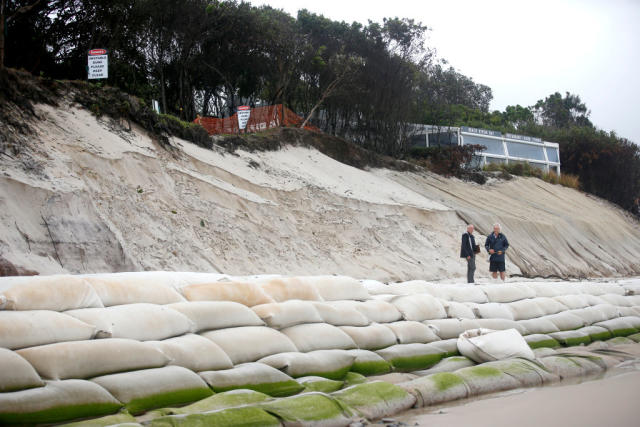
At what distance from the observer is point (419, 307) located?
6.48 meters

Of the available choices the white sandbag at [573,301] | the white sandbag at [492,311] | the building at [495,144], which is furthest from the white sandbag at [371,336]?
the building at [495,144]

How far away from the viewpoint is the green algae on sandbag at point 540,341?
711cm

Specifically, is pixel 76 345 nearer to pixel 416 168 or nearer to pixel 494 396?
pixel 494 396

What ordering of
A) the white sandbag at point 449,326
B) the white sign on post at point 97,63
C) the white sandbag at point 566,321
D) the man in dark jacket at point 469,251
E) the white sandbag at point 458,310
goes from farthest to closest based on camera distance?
the white sign on post at point 97,63 → the man in dark jacket at point 469,251 → the white sandbag at point 566,321 → the white sandbag at point 458,310 → the white sandbag at point 449,326

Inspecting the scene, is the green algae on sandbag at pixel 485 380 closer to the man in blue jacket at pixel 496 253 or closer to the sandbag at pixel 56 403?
the sandbag at pixel 56 403

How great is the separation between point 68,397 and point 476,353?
153 inches

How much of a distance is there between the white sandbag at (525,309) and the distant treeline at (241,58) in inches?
429

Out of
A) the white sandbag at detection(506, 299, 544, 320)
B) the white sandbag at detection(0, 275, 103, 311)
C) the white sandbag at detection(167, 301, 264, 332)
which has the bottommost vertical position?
the white sandbag at detection(506, 299, 544, 320)

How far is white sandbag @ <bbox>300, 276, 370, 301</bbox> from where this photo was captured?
19.6ft

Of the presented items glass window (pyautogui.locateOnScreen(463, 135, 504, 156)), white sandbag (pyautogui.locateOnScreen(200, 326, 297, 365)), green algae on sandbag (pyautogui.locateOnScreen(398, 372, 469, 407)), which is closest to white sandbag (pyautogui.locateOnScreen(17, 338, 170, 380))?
white sandbag (pyautogui.locateOnScreen(200, 326, 297, 365))

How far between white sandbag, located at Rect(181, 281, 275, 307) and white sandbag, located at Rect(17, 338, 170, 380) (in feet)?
3.31

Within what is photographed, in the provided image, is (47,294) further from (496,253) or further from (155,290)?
(496,253)

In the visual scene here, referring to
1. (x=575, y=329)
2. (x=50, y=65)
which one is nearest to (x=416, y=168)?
(x=50, y=65)

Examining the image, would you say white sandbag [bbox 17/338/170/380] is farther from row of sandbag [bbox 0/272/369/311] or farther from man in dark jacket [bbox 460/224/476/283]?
man in dark jacket [bbox 460/224/476/283]
